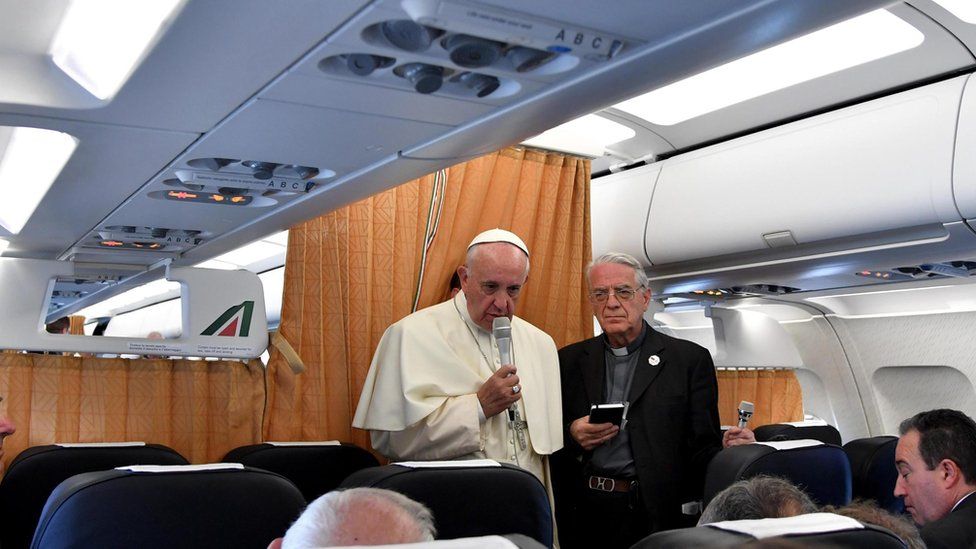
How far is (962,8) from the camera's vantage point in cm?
379

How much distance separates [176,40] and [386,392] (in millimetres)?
2548

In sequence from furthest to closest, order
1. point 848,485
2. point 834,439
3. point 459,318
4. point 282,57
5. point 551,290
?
point 834,439 < point 551,290 < point 459,318 < point 848,485 < point 282,57

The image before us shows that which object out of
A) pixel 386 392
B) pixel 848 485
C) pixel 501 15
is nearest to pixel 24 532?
pixel 386 392

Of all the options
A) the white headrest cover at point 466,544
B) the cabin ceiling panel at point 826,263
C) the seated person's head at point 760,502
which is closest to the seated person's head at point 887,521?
the seated person's head at point 760,502

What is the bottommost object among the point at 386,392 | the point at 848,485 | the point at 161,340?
the point at 848,485

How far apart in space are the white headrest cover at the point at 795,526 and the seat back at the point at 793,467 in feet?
5.04

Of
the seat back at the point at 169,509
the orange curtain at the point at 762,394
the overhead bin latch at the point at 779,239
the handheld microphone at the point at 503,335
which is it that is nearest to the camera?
the seat back at the point at 169,509

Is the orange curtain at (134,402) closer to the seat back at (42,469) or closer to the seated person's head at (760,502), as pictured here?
the seat back at (42,469)

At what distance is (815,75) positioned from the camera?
4.52m

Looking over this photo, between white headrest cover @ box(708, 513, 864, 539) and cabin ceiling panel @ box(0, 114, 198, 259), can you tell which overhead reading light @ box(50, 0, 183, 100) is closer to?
cabin ceiling panel @ box(0, 114, 198, 259)

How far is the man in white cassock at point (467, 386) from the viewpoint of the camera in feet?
12.6

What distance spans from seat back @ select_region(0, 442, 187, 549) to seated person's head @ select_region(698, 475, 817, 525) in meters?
2.16

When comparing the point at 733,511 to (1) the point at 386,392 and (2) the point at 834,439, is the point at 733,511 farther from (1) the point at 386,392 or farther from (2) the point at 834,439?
(2) the point at 834,439

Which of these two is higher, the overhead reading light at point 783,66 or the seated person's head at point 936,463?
the overhead reading light at point 783,66
